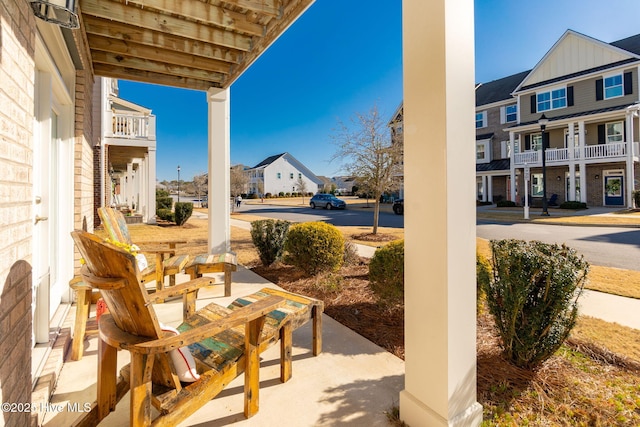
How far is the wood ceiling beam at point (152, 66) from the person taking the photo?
4.39m

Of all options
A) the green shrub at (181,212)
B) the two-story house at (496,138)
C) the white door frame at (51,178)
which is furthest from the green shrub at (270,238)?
the two-story house at (496,138)

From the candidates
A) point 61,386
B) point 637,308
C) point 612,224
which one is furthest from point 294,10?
point 612,224

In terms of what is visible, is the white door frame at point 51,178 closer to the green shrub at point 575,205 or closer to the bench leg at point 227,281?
the bench leg at point 227,281

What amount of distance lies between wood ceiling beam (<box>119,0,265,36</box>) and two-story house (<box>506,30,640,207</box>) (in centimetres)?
2066

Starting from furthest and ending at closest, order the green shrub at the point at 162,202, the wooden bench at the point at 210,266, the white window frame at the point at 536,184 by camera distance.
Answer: the white window frame at the point at 536,184
the green shrub at the point at 162,202
the wooden bench at the point at 210,266

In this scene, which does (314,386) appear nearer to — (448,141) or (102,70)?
(448,141)

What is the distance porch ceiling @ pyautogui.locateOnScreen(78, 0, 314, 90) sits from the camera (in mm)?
3385

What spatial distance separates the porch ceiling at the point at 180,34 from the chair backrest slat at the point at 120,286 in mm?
2914

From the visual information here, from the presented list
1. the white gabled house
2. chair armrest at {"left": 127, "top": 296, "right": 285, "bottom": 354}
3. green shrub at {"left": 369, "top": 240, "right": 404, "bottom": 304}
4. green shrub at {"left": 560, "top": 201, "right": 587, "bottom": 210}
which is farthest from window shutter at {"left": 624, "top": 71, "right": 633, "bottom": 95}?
the white gabled house

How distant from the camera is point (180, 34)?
149 inches

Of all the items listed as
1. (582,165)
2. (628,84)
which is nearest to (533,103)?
(628,84)

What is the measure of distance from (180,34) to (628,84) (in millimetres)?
23101

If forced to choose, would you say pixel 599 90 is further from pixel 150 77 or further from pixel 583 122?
pixel 150 77

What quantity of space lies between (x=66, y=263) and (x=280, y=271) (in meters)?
3.02
